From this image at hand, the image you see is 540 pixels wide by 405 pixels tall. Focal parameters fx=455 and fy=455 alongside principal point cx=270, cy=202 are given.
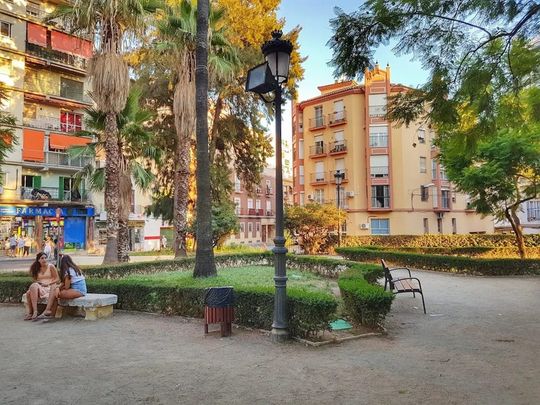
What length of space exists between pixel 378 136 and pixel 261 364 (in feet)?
125

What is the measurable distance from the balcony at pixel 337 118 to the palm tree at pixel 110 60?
27.6 m

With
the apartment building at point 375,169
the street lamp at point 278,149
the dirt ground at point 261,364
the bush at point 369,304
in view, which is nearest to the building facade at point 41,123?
the apartment building at point 375,169

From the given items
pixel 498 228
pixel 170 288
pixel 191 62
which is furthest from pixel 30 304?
pixel 498 228

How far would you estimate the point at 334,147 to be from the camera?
1692 inches

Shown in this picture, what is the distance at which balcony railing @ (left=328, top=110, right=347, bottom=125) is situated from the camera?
42219 mm

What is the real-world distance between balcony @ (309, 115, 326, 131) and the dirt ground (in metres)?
37.0

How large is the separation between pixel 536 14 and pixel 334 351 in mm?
4959

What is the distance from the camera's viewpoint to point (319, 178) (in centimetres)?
4416

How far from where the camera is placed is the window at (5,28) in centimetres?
3441

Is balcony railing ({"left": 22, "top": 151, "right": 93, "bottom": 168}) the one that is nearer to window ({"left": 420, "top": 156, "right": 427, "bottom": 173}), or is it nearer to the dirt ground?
window ({"left": 420, "top": 156, "right": 427, "bottom": 173})

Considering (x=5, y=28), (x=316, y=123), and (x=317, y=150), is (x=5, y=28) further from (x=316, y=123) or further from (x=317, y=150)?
(x=317, y=150)

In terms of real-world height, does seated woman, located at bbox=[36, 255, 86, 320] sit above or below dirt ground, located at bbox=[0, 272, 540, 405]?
above

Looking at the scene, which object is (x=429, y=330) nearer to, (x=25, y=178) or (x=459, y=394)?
(x=459, y=394)

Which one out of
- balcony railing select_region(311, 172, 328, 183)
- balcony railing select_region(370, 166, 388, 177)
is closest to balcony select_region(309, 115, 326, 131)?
balcony railing select_region(311, 172, 328, 183)
